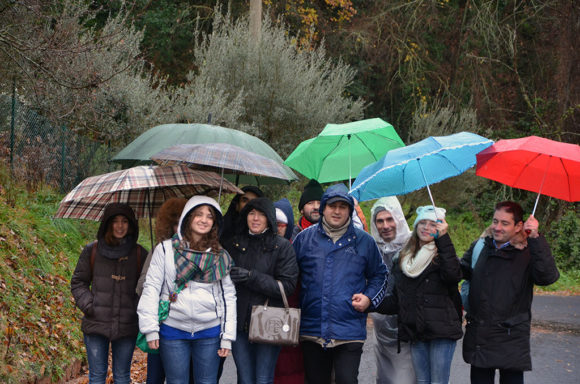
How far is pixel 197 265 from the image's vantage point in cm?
517

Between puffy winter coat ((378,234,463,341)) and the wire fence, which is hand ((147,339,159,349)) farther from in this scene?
the wire fence

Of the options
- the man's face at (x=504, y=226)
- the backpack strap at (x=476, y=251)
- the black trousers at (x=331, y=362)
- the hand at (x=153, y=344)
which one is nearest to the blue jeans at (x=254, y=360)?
the black trousers at (x=331, y=362)

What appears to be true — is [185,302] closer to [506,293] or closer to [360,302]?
[360,302]

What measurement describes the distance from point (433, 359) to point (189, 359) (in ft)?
6.10

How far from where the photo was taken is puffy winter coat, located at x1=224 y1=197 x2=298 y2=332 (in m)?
5.36

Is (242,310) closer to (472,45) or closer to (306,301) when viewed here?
(306,301)

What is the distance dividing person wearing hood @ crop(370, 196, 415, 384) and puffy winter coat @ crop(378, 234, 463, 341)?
412mm

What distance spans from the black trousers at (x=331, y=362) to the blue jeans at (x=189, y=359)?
72cm

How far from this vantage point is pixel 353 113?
61.9ft

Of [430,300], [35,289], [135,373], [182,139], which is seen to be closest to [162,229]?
[182,139]

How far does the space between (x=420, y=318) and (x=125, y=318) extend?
228 cm

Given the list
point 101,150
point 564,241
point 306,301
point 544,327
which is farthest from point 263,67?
point 306,301

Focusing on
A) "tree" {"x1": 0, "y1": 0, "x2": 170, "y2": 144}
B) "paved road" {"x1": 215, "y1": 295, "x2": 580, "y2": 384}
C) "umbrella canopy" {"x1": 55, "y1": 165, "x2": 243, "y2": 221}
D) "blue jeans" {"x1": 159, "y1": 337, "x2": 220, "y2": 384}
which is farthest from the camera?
"tree" {"x1": 0, "y1": 0, "x2": 170, "y2": 144}

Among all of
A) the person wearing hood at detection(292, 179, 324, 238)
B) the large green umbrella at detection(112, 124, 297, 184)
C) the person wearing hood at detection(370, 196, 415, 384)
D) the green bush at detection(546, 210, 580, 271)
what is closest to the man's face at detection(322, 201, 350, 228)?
the person wearing hood at detection(370, 196, 415, 384)
